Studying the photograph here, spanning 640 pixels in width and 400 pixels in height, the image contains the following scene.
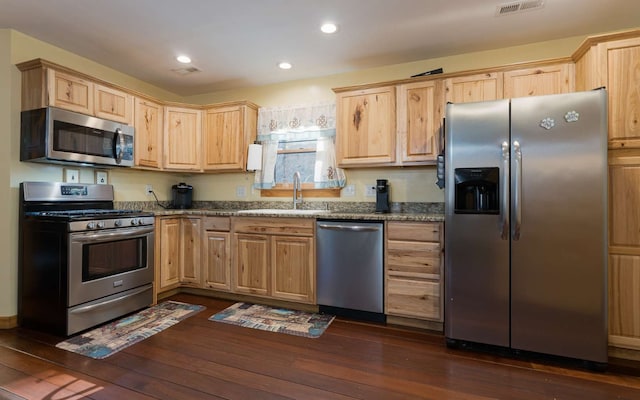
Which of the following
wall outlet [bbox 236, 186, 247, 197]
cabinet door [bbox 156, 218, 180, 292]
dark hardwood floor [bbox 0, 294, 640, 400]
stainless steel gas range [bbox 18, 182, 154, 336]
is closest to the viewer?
dark hardwood floor [bbox 0, 294, 640, 400]

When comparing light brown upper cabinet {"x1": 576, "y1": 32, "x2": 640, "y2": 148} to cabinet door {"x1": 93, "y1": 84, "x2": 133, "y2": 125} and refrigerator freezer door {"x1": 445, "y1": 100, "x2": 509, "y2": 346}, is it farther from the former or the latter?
cabinet door {"x1": 93, "y1": 84, "x2": 133, "y2": 125}

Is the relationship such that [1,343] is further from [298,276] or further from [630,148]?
[630,148]

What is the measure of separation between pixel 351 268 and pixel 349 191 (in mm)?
972

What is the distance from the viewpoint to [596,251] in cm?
195

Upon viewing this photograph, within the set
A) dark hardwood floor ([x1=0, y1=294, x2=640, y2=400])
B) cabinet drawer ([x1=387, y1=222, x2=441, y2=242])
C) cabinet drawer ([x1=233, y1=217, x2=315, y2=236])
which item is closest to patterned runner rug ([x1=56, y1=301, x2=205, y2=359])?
dark hardwood floor ([x1=0, y1=294, x2=640, y2=400])

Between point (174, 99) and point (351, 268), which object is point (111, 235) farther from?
point (174, 99)

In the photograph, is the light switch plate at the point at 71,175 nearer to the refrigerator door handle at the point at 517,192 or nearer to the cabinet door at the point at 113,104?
the cabinet door at the point at 113,104

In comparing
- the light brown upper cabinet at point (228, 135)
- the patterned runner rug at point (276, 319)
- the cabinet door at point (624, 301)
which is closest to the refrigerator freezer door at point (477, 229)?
the cabinet door at point (624, 301)

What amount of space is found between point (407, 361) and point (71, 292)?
2527 millimetres

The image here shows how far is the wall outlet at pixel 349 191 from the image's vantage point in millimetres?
3393

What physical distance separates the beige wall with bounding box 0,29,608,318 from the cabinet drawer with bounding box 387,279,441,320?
0.95m

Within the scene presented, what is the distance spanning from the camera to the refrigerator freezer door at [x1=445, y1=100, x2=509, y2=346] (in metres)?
2.13

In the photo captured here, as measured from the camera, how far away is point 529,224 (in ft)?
6.79

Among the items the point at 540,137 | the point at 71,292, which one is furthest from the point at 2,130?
the point at 540,137
